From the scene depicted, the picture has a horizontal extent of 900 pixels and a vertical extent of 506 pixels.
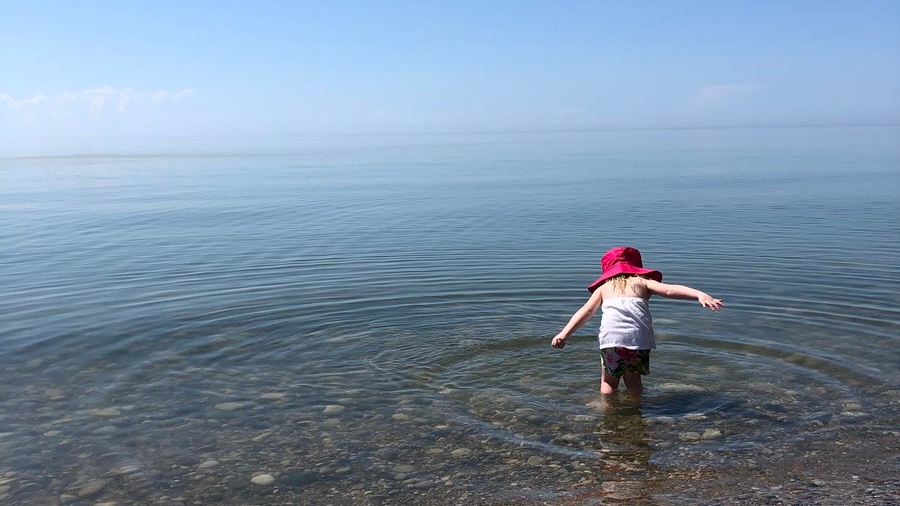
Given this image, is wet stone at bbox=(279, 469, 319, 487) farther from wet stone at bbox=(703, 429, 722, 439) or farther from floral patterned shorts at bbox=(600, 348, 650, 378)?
wet stone at bbox=(703, 429, 722, 439)

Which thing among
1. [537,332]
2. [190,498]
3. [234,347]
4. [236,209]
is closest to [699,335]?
[537,332]

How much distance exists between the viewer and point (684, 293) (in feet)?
26.7

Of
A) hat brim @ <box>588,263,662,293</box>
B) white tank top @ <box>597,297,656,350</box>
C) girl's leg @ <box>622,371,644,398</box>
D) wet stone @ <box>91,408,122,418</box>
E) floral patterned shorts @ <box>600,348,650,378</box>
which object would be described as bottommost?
wet stone @ <box>91,408,122,418</box>

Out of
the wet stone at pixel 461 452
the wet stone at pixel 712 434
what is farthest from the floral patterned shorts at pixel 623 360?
the wet stone at pixel 461 452

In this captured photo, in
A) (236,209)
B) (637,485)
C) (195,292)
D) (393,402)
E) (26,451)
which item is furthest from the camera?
(236,209)

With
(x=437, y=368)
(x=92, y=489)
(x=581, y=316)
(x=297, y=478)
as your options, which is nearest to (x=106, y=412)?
(x=92, y=489)

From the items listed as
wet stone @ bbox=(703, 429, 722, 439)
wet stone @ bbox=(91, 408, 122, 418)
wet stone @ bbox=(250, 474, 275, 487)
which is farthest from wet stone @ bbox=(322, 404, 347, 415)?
wet stone @ bbox=(703, 429, 722, 439)

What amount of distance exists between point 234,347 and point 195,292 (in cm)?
399

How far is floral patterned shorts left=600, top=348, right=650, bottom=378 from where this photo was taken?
29.0 ft

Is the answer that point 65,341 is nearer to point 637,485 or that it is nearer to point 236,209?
point 637,485

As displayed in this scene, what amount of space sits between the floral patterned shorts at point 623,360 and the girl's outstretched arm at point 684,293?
669mm

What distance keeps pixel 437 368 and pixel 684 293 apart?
3335 mm

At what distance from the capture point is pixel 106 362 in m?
10.7

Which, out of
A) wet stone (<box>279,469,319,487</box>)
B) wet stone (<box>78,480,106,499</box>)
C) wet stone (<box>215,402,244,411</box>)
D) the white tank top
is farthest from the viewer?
wet stone (<box>215,402,244,411</box>)
